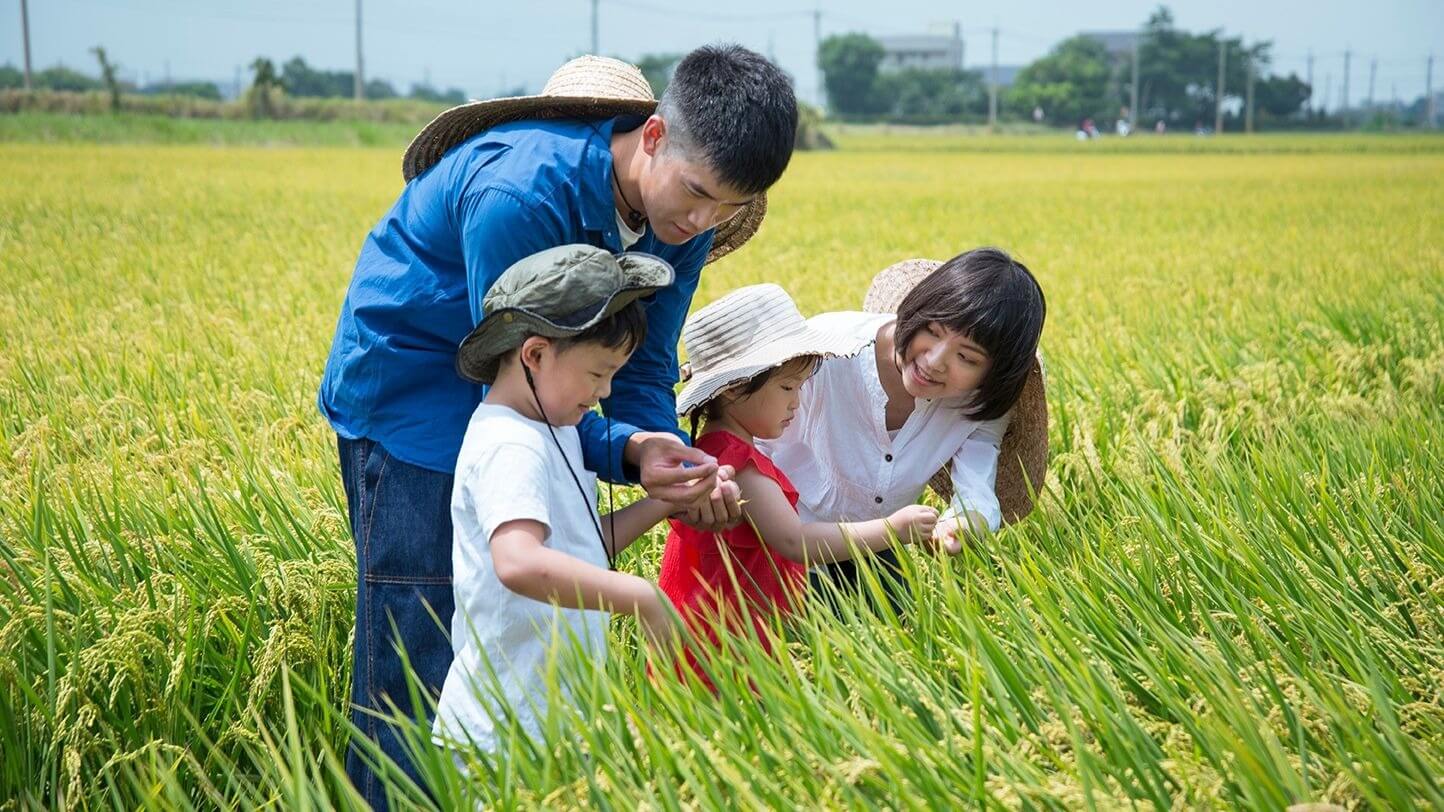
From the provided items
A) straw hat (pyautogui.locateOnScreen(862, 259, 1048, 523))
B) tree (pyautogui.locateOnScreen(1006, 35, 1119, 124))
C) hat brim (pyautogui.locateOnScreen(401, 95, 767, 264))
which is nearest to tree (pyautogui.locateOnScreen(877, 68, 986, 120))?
tree (pyautogui.locateOnScreen(1006, 35, 1119, 124))

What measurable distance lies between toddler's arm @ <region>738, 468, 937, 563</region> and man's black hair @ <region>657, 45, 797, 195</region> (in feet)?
1.86

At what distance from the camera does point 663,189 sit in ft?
6.03

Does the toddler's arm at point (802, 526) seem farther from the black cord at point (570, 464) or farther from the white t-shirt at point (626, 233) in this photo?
the white t-shirt at point (626, 233)

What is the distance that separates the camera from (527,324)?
1.73 m

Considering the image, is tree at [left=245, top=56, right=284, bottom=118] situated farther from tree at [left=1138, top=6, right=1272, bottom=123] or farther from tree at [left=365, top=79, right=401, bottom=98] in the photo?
tree at [left=1138, top=6, right=1272, bottom=123]

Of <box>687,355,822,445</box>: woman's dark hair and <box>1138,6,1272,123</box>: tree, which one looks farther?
<box>1138,6,1272,123</box>: tree

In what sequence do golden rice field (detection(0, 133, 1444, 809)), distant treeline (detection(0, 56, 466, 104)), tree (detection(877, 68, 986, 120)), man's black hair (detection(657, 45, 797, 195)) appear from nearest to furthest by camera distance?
1. golden rice field (detection(0, 133, 1444, 809))
2. man's black hair (detection(657, 45, 797, 195))
3. distant treeline (detection(0, 56, 466, 104))
4. tree (detection(877, 68, 986, 120))

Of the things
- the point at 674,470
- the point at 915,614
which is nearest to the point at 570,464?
the point at 674,470

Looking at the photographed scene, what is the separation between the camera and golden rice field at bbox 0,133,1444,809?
1.49 meters

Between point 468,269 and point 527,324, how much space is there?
0.17m

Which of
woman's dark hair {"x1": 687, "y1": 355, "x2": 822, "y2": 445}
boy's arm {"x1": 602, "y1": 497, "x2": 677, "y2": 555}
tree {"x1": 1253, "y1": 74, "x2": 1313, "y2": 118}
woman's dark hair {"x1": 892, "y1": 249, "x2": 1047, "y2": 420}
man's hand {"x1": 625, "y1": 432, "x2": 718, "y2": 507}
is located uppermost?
tree {"x1": 1253, "y1": 74, "x2": 1313, "y2": 118}

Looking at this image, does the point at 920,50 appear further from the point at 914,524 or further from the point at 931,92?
the point at 914,524

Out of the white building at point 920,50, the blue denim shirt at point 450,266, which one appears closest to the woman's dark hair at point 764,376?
the blue denim shirt at point 450,266

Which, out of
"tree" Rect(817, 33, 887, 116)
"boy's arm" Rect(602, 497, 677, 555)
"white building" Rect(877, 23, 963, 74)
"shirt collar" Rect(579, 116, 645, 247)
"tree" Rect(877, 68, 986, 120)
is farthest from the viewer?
"white building" Rect(877, 23, 963, 74)
